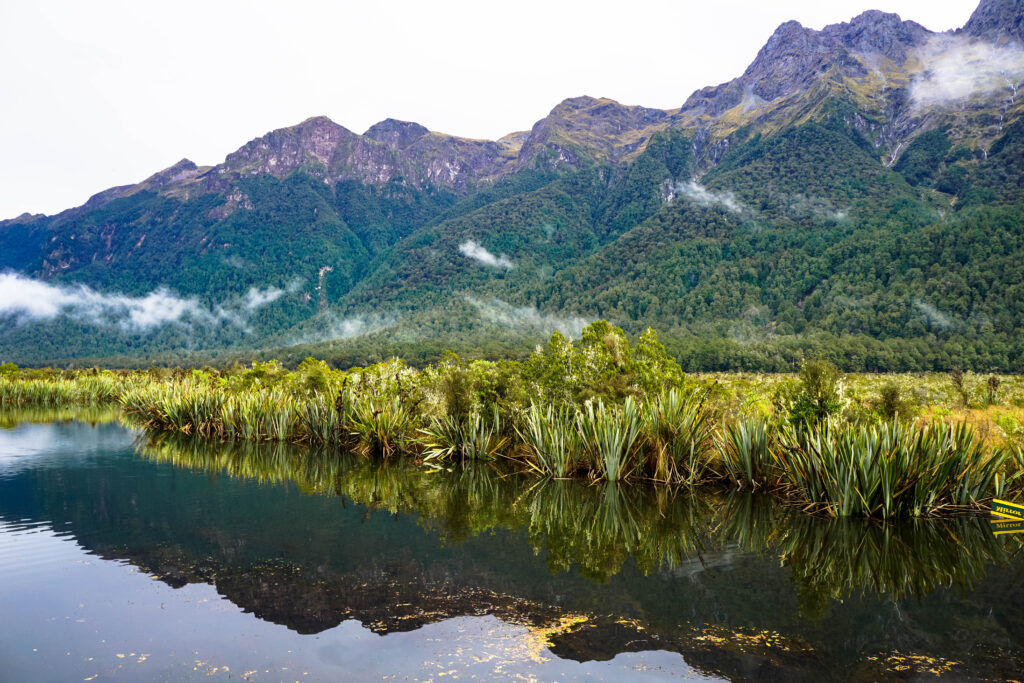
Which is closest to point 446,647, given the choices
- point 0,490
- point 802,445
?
point 802,445

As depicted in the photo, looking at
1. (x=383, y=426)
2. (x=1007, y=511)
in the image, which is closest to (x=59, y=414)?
(x=383, y=426)

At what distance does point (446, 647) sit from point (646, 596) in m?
2.56

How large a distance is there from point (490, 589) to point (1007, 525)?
8.85 metres

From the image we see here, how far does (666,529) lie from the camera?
9820 mm

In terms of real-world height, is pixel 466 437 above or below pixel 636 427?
below

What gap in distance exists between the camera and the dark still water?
5.34m

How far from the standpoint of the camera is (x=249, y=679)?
501 centimetres

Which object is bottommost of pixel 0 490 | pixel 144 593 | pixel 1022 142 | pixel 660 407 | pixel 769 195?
pixel 0 490

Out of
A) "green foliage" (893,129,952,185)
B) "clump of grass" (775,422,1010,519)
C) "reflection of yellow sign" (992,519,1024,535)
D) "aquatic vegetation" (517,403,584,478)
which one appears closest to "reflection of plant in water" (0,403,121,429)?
"aquatic vegetation" (517,403,584,478)

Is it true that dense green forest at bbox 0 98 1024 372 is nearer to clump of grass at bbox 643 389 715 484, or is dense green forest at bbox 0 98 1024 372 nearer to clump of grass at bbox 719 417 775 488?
clump of grass at bbox 643 389 715 484

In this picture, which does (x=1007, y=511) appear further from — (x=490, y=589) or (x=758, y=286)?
(x=758, y=286)

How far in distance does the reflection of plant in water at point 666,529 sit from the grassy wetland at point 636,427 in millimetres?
614

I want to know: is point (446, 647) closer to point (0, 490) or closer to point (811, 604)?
point (811, 604)

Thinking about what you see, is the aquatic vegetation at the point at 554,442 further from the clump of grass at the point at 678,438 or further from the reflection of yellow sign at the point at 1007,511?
the reflection of yellow sign at the point at 1007,511
